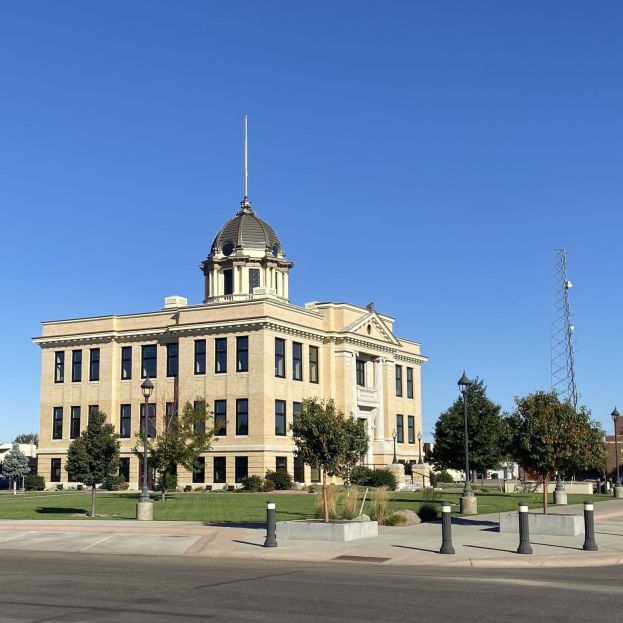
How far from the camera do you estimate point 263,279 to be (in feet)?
244

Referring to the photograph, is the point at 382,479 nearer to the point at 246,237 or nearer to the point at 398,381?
the point at 398,381

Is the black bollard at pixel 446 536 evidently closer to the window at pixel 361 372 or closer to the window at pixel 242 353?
the window at pixel 242 353

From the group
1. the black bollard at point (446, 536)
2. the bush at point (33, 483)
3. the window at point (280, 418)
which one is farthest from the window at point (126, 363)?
the black bollard at point (446, 536)

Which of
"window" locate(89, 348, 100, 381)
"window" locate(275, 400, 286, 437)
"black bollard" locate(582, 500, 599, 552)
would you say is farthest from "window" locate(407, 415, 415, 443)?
"black bollard" locate(582, 500, 599, 552)

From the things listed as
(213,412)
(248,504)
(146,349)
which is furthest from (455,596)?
(146,349)

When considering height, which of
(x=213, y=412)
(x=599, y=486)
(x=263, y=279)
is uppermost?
(x=263, y=279)

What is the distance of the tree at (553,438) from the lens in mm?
24250

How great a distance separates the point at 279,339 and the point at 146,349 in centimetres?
1097

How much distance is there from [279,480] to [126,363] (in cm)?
1792

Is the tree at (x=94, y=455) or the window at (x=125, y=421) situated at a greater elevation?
the window at (x=125, y=421)

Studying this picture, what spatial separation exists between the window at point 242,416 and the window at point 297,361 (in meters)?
4.74

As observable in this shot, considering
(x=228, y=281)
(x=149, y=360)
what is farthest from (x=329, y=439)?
(x=228, y=281)

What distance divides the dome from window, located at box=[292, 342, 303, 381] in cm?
1250

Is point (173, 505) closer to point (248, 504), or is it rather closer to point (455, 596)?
point (248, 504)
